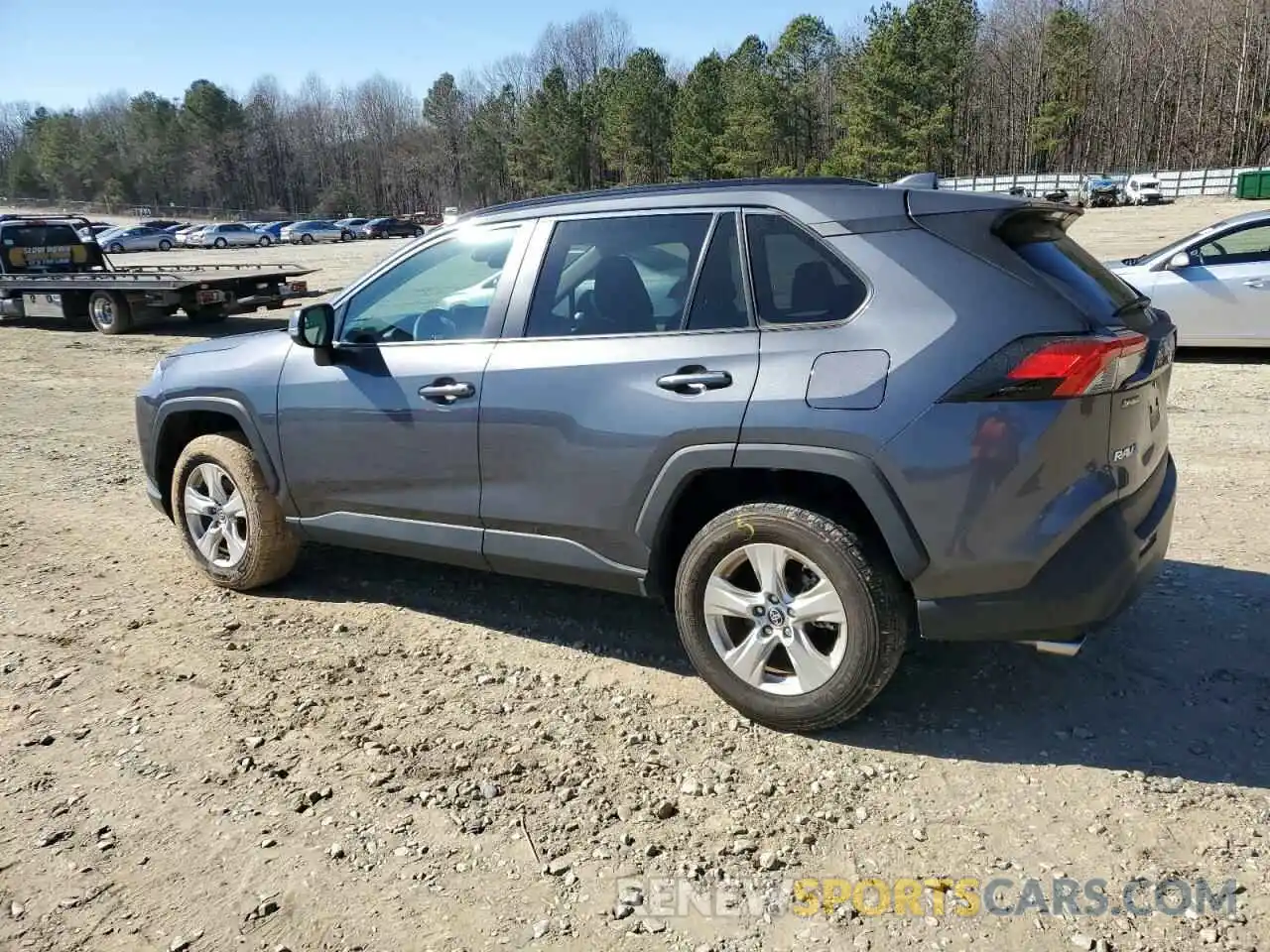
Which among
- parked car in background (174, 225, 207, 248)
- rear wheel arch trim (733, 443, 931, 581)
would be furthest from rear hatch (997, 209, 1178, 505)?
parked car in background (174, 225, 207, 248)

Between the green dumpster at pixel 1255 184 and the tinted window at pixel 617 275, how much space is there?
55.9 m

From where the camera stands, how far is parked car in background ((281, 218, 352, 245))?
197ft

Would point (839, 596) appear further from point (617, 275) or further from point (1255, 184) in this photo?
point (1255, 184)

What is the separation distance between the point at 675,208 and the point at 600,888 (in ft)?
7.67

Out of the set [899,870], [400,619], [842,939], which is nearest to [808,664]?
[899,870]

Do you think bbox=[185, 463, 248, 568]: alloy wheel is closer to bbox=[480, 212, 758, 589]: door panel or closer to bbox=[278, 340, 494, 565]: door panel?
bbox=[278, 340, 494, 565]: door panel

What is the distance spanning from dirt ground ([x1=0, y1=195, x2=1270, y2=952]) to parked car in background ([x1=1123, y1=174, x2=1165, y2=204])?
186 feet

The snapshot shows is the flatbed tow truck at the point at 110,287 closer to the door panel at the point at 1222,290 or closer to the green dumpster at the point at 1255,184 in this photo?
the door panel at the point at 1222,290

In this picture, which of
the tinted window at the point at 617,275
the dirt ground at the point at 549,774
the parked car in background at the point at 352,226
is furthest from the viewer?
the parked car in background at the point at 352,226

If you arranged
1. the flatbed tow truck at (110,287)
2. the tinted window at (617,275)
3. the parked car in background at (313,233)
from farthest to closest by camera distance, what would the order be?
the parked car in background at (313,233), the flatbed tow truck at (110,287), the tinted window at (617,275)

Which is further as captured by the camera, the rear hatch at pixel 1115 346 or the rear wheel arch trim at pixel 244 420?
the rear wheel arch trim at pixel 244 420

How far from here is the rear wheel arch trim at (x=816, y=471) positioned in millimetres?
3055

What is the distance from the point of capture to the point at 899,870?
8.98 feet

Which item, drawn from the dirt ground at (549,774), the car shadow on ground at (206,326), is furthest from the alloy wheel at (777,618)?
the car shadow on ground at (206,326)
